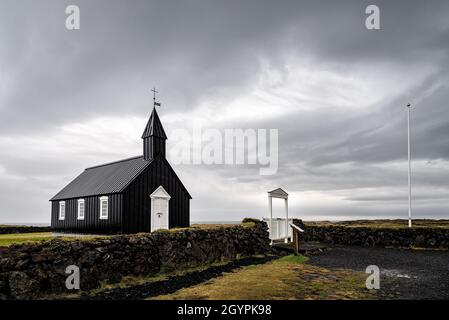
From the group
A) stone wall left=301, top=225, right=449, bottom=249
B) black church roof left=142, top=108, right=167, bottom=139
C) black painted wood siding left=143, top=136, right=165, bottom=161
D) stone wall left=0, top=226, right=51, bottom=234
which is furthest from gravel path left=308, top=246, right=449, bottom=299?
stone wall left=0, top=226, right=51, bottom=234

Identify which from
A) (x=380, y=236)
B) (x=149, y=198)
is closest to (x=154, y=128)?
(x=149, y=198)

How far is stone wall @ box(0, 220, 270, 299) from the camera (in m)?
10.9

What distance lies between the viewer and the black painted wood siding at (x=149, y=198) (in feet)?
72.0

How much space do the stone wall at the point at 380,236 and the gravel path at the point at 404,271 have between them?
7.08 feet

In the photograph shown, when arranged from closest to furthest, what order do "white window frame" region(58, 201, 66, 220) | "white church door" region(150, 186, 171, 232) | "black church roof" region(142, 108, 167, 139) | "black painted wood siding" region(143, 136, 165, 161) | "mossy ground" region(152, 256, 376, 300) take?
"mossy ground" region(152, 256, 376, 300) → "white church door" region(150, 186, 171, 232) → "black painted wood siding" region(143, 136, 165, 161) → "black church roof" region(142, 108, 167, 139) → "white window frame" region(58, 201, 66, 220)

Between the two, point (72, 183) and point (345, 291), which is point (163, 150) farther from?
point (345, 291)

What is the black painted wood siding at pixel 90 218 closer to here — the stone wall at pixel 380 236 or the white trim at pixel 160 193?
the white trim at pixel 160 193

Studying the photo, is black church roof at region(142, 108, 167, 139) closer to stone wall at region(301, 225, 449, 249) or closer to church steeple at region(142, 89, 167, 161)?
church steeple at region(142, 89, 167, 161)

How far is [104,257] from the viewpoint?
13109 mm

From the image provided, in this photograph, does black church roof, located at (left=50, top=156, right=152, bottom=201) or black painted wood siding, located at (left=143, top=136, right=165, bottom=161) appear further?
black painted wood siding, located at (left=143, top=136, right=165, bottom=161)

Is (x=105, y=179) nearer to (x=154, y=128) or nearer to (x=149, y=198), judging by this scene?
(x=149, y=198)

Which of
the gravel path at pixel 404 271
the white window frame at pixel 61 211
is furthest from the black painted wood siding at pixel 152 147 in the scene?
the gravel path at pixel 404 271

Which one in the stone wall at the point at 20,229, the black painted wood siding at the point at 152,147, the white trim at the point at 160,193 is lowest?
the stone wall at the point at 20,229

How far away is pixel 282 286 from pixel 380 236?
1899cm
